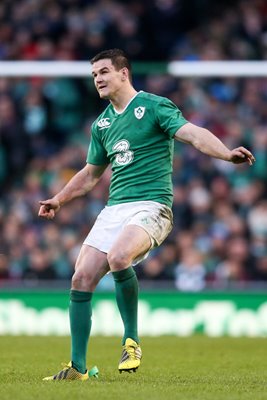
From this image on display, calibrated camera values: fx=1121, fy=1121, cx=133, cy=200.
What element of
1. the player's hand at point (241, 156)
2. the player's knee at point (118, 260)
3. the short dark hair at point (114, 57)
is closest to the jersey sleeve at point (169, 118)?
the short dark hair at point (114, 57)

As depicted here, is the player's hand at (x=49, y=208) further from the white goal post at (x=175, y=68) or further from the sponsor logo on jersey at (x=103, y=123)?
the white goal post at (x=175, y=68)

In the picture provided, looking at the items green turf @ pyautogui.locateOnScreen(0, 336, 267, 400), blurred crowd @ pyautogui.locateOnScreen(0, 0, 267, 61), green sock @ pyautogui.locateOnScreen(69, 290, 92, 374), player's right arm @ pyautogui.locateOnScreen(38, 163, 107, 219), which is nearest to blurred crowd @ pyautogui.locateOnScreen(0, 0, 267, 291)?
blurred crowd @ pyautogui.locateOnScreen(0, 0, 267, 61)

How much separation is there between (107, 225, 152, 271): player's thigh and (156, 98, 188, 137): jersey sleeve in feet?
2.33

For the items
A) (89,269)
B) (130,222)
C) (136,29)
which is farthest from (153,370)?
(136,29)

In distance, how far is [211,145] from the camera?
736 cm

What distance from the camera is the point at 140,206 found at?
7.82 meters

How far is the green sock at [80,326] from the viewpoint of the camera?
7613mm

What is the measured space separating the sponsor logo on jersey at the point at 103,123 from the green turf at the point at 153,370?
70.3 inches

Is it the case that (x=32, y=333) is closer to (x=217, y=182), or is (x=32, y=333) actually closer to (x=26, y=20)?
(x=217, y=182)

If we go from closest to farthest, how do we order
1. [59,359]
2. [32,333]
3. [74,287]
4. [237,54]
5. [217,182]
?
[74,287] → [59,359] → [32,333] → [217,182] → [237,54]

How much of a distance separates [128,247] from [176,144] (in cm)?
885

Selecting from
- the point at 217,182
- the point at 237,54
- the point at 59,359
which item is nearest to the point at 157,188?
the point at 59,359

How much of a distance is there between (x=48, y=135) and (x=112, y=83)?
905cm

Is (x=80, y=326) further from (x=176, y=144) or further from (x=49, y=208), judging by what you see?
(x=176, y=144)
